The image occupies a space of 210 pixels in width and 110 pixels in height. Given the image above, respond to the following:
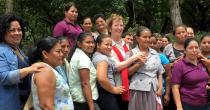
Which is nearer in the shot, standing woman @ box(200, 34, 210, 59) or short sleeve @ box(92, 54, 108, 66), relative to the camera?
short sleeve @ box(92, 54, 108, 66)

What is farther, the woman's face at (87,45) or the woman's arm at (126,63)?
the woman's arm at (126,63)

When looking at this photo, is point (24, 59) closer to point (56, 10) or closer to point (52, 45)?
point (52, 45)

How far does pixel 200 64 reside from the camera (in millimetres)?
5527

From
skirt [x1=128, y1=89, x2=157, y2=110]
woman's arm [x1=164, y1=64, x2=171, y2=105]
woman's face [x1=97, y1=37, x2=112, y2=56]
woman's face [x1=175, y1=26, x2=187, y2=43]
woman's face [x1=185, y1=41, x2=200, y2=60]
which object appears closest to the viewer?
woman's face [x1=97, y1=37, x2=112, y2=56]

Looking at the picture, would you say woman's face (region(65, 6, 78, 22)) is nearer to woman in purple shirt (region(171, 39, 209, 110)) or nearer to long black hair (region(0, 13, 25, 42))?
woman in purple shirt (region(171, 39, 209, 110))

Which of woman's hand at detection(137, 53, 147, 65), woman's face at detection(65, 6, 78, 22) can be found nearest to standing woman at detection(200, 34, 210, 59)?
woman's hand at detection(137, 53, 147, 65)

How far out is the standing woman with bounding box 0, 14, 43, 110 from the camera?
12.5 feet

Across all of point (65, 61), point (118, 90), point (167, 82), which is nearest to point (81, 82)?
point (65, 61)

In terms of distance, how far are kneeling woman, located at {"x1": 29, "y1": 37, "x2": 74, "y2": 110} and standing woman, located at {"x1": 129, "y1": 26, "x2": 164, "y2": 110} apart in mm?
1418

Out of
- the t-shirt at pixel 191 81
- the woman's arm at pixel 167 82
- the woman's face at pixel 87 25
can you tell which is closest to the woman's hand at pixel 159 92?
the t-shirt at pixel 191 81

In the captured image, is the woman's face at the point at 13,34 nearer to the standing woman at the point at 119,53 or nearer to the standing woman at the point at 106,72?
the standing woman at the point at 106,72

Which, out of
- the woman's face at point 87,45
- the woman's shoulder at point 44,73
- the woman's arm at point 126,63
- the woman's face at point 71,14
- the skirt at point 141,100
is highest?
the woman's face at point 71,14

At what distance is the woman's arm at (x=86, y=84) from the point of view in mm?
4641

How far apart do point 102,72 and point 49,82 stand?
1.36 metres
